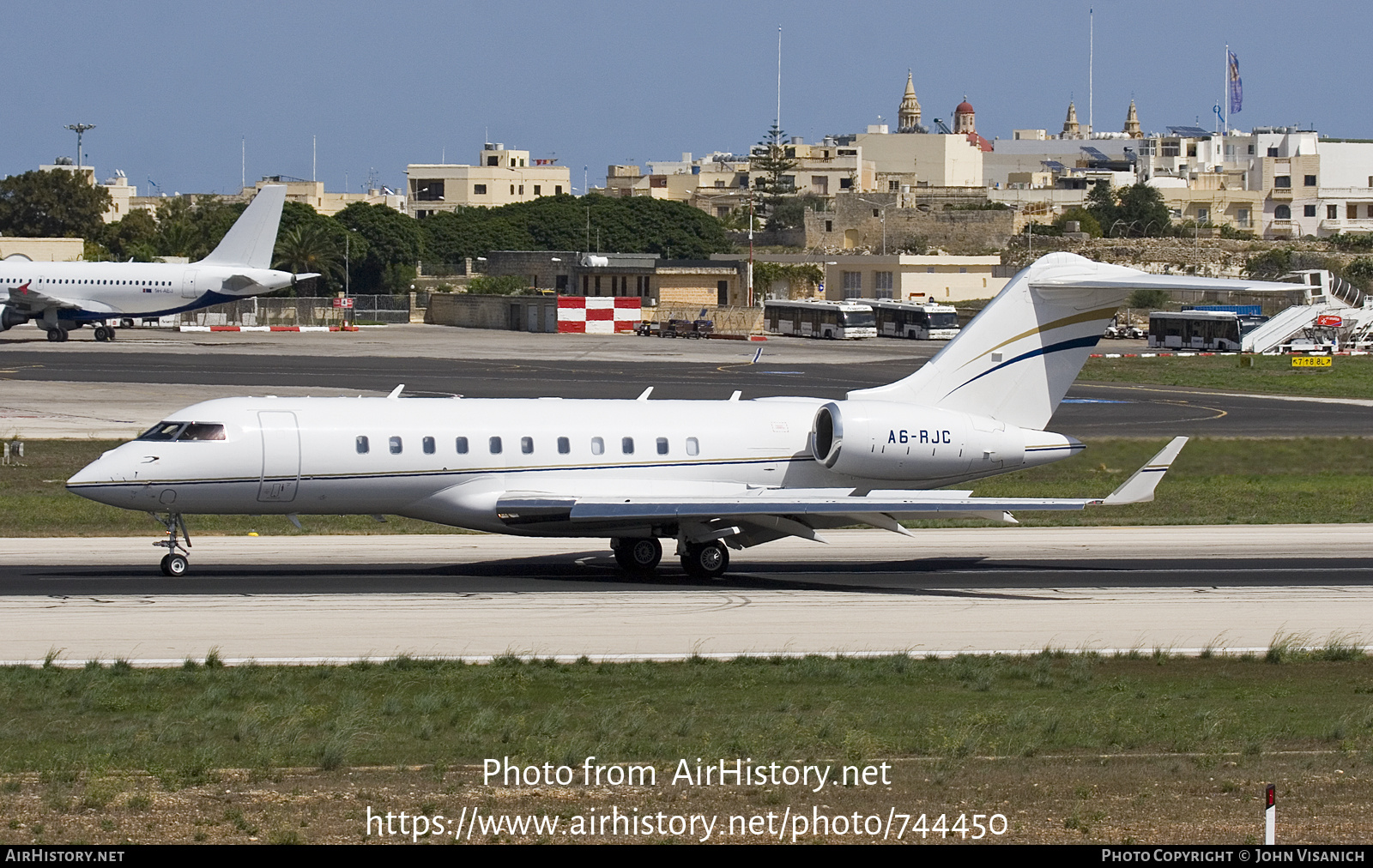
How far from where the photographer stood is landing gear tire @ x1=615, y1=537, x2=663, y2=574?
2697 centimetres

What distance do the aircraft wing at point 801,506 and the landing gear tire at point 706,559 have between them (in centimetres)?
78

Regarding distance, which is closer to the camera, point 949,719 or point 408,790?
point 408,790

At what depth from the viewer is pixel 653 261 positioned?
12506cm

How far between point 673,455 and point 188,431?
7694 millimetres

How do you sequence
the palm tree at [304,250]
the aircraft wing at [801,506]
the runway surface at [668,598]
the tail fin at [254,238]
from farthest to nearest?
the palm tree at [304,250], the tail fin at [254,238], the aircraft wing at [801,506], the runway surface at [668,598]

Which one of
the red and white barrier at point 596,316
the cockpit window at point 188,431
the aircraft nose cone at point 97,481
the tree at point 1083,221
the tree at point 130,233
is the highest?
the tree at point 1083,221

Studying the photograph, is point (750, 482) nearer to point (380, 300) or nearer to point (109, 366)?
point (109, 366)

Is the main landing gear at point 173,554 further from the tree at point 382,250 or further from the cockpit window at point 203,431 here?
the tree at point 382,250

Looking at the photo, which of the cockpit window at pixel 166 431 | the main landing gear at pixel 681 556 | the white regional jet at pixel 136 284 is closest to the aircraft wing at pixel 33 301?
the white regional jet at pixel 136 284

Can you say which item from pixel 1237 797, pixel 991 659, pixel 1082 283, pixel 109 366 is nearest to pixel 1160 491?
pixel 1082 283

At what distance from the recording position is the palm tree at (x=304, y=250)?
137875 millimetres

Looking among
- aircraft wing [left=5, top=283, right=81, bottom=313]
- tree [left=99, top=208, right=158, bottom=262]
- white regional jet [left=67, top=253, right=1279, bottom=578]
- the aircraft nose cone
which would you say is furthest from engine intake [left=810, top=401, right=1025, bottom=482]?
tree [left=99, top=208, right=158, bottom=262]

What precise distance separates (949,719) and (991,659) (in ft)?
12.1
